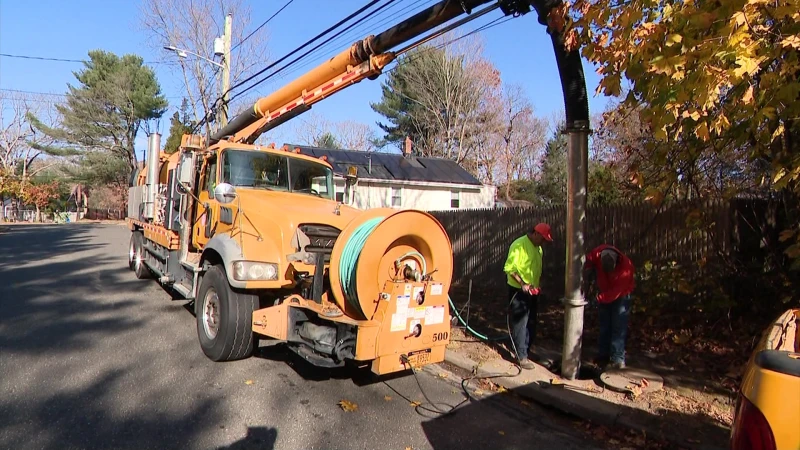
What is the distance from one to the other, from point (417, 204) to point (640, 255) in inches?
744

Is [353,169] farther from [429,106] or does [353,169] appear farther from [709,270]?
[429,106]

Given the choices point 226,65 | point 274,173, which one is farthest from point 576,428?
point 226,65

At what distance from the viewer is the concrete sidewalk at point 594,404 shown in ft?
13.8

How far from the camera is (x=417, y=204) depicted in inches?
1038

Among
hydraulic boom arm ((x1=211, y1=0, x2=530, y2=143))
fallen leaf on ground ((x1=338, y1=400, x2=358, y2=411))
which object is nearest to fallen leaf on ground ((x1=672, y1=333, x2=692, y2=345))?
fallen leaf on ground ((x1=338, y1=400, x2=358, y2=411))

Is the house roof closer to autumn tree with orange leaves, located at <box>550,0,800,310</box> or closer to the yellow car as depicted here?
autumn tree with orange leaves, located at <box>550,0,800,310</box>

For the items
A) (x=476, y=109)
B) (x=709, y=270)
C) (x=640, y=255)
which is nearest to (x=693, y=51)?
(x=709, y=270)

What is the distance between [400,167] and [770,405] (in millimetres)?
25208

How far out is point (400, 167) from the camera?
2659 cm

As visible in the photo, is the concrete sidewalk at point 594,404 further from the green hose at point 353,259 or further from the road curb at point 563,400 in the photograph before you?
the green hose at point 353,259

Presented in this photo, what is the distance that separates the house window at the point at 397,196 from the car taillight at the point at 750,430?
23699mm

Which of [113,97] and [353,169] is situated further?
[113,97]

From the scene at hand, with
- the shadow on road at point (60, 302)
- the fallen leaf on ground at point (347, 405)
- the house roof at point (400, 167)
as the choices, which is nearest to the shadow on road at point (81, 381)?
the shadow on road at point (60, 302)

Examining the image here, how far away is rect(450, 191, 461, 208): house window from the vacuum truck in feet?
64.5
